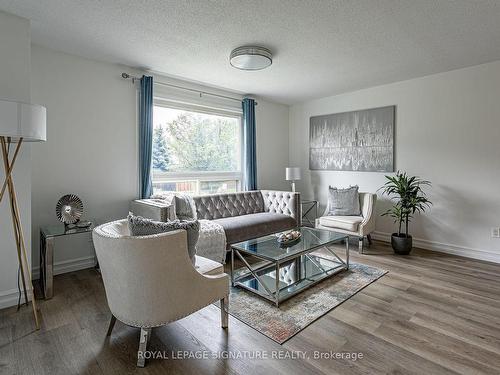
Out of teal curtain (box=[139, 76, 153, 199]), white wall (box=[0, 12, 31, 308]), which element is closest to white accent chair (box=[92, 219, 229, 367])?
white wall (box=[0, 12, 31, 308])

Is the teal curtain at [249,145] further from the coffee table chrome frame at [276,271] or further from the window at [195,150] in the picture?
the coffee table chrome frame at [276,271]

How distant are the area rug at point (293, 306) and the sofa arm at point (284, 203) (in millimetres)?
1513

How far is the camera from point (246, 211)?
4.62 meters

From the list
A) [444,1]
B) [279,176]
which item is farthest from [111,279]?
[279,176]

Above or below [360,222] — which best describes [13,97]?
above

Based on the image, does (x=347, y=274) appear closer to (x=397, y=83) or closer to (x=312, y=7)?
(x=312, y=7)

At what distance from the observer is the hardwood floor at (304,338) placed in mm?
1714

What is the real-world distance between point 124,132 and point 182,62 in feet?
3.86

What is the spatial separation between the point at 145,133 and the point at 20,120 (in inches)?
71.7

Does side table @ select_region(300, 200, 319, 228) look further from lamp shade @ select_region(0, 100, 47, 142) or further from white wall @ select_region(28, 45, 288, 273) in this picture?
lamp shade @ select_region(0, 100, 47, 142)

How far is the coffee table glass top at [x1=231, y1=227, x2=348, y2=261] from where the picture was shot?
103 inches

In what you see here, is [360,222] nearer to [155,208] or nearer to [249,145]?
[249,145]

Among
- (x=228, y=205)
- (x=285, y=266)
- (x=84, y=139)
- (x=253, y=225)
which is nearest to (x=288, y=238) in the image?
(x=285, y=266)

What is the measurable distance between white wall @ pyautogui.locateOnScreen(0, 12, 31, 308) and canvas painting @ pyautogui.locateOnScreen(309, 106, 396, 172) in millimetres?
4386
